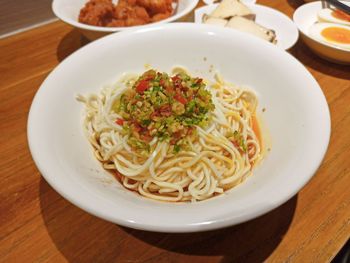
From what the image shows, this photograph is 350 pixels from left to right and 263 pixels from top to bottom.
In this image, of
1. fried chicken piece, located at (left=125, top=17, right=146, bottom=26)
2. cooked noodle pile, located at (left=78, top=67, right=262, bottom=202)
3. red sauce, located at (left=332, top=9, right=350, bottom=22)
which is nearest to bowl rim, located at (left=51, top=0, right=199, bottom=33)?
fried chicken piece, located at (left=125, top=17, right=146, bottom=26)

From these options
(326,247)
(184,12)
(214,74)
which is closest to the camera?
(326,247)

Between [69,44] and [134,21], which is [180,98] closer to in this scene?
[134,21]

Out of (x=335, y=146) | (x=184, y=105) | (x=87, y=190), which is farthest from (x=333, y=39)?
(x=87, y=190)

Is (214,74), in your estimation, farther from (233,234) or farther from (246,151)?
(233,234)

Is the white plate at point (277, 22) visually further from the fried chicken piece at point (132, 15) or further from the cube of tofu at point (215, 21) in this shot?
the fried chicken piece at point (132, 15)

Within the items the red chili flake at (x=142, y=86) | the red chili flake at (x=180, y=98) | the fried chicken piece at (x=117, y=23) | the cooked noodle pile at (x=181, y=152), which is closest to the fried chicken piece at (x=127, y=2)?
the fried chicken piece at (x=117, y=23)

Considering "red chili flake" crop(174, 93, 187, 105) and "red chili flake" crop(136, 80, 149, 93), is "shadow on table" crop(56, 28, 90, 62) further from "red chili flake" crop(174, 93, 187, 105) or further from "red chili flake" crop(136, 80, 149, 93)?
"red chili flake" crop(174, 93, 187, 105)

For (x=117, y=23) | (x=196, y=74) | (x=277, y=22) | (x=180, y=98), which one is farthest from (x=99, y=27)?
(x=277, y=22)

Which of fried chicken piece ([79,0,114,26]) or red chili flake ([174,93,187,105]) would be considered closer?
red chili flake ([174,93,187,105])
